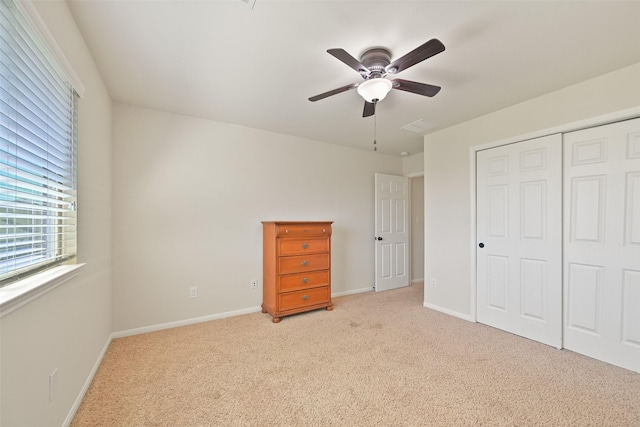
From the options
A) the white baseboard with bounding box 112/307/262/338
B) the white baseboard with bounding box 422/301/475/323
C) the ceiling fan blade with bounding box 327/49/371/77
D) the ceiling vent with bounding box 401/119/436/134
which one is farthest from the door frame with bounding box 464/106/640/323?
the white baseboard with bounding box 112/307/262/338

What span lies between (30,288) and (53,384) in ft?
2.12

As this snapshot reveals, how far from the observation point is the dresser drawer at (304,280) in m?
3.15

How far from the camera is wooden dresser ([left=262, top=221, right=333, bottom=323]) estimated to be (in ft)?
10.2

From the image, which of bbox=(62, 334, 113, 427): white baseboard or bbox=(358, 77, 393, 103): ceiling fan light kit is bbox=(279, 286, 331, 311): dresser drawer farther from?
bbox=(358, 77, 393, 103): ceiling fan light kit

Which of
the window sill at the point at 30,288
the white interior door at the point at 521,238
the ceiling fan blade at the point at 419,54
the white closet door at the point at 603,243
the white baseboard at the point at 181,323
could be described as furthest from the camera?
the white baseboard at the point at 181,323

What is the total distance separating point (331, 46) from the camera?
181cm

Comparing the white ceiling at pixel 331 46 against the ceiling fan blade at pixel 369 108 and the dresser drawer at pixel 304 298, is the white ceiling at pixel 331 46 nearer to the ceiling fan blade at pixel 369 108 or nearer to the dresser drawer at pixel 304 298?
the ceiling fan blade at pixel 369 108

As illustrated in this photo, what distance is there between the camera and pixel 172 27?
1.66m

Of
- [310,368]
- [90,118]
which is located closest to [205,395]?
[310,368]

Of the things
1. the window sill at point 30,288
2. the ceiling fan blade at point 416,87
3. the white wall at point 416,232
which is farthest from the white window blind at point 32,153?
the white wall at point 416,232

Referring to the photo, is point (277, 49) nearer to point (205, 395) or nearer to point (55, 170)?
point (55, 170)

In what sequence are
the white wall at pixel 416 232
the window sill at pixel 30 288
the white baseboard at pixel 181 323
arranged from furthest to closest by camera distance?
1. the white wall at pixel 416 232
2. the white baseboard at pixel 181 323
3. the window sill at pixel 30 288

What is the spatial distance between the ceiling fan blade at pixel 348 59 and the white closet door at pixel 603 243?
6.86 feet

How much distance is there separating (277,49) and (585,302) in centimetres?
329
